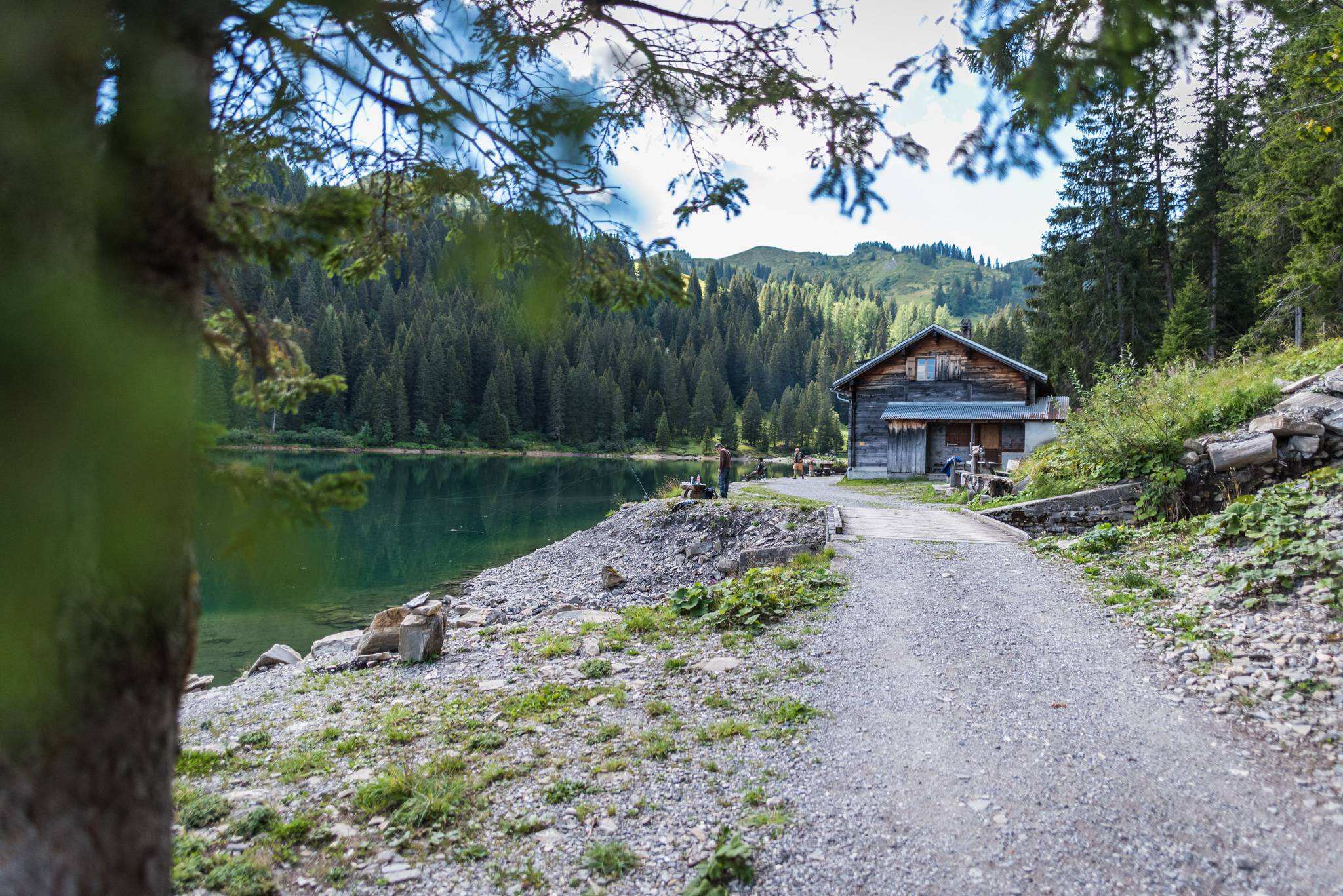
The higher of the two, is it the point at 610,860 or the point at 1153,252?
the point at 1153,252

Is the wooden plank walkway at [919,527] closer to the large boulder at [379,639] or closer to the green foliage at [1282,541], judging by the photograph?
the green foliage at [1282,541]

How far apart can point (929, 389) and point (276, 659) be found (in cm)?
2888

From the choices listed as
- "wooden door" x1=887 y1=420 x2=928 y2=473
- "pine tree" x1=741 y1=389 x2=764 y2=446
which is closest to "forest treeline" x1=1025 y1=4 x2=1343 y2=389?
"wooden door" x1=887 y1=420 x2=928 y2=473

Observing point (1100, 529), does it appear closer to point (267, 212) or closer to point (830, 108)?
point (830, 108)

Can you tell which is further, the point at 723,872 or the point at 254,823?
the point at 254,823

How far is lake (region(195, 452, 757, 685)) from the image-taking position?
7.36 ft

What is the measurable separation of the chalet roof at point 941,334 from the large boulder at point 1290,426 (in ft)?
62.9

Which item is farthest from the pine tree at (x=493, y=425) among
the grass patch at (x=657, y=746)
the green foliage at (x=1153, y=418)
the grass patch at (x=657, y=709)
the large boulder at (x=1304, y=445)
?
the grass patch at (x=657, y=746)

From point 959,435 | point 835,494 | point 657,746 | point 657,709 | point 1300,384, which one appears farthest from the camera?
point 959,435

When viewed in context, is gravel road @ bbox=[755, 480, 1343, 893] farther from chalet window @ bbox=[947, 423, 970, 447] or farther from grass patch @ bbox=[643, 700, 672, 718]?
chalet window @ bbox=[947, 423, 970, 447]

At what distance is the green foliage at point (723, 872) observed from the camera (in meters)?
3.41

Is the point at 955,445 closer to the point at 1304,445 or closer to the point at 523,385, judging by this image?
the point at 1304,445

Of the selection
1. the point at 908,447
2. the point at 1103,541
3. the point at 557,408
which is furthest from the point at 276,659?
the point at 557,408

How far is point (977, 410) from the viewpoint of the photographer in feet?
101
